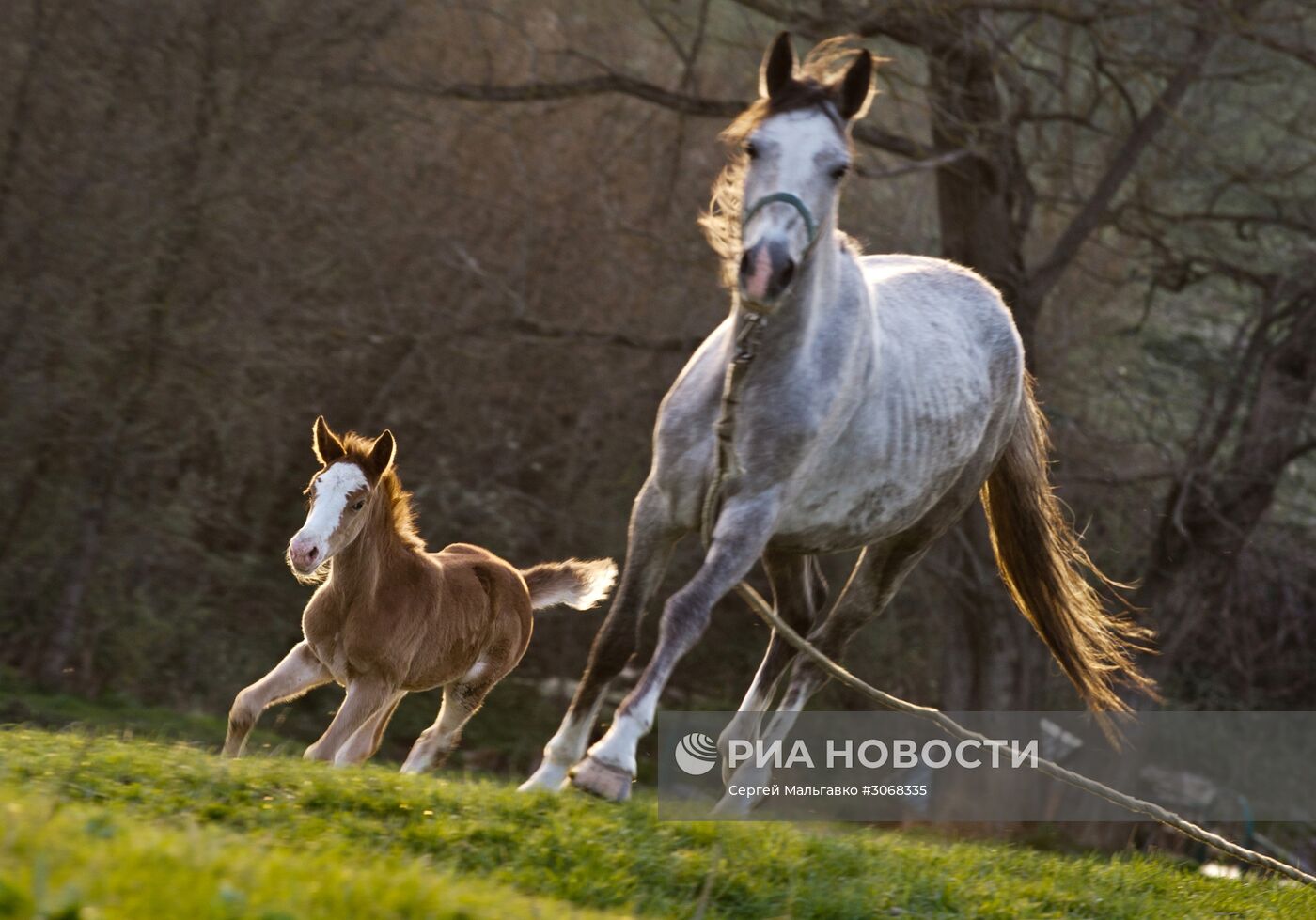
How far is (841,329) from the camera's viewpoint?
5004mm

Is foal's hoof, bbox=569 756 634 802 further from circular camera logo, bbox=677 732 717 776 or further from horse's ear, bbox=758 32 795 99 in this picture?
horse's ear, bbox=758 32 795 99

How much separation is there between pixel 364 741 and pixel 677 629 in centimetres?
137

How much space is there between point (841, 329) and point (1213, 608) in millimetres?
10630

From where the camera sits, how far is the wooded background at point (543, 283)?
11273mm

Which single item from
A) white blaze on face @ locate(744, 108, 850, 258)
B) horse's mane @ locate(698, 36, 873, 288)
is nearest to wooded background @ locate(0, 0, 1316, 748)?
horse's mane @ locate(698, 36, 873, 288)

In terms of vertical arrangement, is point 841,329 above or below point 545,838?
above

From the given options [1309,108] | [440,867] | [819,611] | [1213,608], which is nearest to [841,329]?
[819,611]

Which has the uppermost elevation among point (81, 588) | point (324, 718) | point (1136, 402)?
point (1136, 402)

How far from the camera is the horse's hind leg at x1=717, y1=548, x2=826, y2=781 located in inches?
220

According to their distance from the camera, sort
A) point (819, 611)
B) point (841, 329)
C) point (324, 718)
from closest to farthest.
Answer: point (841, 329) < point (819, 611) < point (324, 718)

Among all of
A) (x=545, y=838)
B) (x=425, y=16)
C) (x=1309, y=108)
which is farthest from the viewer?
(x=425, y=16)

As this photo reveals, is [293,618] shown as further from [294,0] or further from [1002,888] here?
[1002,888]

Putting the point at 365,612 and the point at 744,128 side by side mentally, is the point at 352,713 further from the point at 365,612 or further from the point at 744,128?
the point at 744,128

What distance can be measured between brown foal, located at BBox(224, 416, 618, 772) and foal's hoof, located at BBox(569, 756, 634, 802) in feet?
3.57
